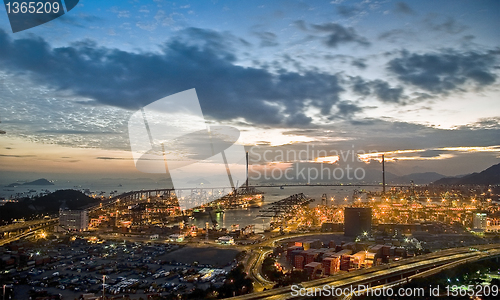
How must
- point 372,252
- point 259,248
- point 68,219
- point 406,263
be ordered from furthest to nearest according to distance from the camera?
point 68,219, point 259,248, point 372,252, point 406,263

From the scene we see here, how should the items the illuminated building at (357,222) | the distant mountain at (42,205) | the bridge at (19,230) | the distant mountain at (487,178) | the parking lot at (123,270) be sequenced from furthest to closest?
the distant mountain at (487,178) < the distant mountain at (42,205) < the bridge at (19,230) < the illuminated building at (357,222) < the parking lot at (123,270)

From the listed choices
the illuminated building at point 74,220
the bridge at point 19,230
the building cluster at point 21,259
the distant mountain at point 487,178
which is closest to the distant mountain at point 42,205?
the bridge at point 19,230

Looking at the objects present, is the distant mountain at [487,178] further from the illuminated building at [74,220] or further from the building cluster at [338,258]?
the illuminated building at [74,220]

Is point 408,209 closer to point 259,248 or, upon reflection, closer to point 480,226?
point 480,226

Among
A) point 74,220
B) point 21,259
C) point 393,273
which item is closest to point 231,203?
point 74,220

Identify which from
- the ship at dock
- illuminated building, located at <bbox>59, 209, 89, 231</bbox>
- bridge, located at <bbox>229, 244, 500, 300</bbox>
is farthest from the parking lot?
the ship at dock

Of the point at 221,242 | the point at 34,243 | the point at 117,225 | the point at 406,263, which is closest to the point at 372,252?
the point at 406,263

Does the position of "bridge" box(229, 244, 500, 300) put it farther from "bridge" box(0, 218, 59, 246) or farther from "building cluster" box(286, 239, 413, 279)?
"bridge" box(0, 218, 59, 246)
